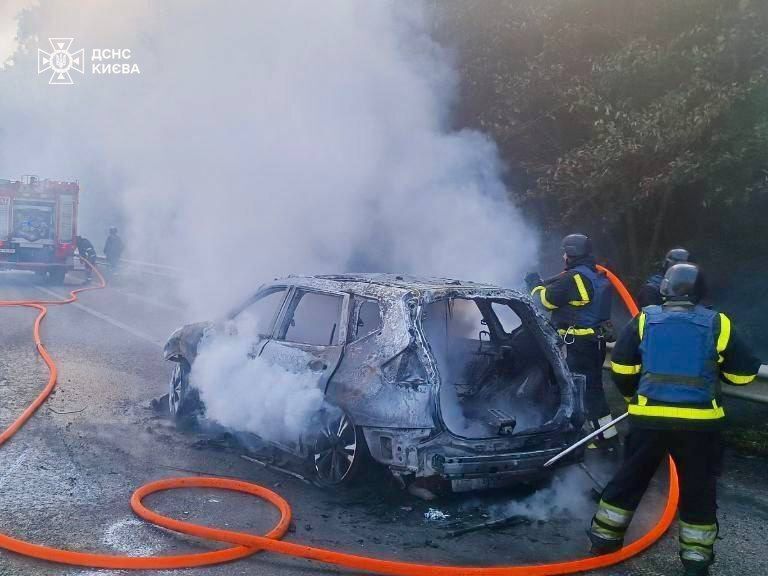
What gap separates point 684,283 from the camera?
13.7 ft

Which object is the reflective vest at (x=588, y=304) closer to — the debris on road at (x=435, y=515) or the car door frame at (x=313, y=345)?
the car door frame at (x=313, y=345)

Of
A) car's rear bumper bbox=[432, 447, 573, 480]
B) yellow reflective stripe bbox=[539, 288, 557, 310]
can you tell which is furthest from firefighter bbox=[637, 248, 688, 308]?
car's rear bumper bbox=[432, 447, 573, 480]

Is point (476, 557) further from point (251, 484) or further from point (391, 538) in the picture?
point (251, 484)

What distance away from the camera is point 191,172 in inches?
583

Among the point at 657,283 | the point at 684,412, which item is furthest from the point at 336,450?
the point at 657,283

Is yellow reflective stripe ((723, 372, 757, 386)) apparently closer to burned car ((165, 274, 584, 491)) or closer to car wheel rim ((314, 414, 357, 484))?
burned car ((165, 274, 584, 491))

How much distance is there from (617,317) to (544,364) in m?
7.03

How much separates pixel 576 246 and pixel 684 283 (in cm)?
225

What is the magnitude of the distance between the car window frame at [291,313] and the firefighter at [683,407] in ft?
6.58

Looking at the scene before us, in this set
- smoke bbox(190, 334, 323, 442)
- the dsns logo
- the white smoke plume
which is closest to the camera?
smoke bbox(190, 334, 323, 442)

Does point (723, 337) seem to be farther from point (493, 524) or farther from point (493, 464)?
point (493, 524)

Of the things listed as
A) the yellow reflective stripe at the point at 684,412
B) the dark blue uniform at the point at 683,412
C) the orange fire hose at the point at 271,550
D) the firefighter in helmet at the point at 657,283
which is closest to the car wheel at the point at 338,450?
the orange fire hose at the point at 271,550

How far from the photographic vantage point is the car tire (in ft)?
22.3

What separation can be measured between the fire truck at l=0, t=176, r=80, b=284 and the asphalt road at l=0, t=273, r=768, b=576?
1332 cm
